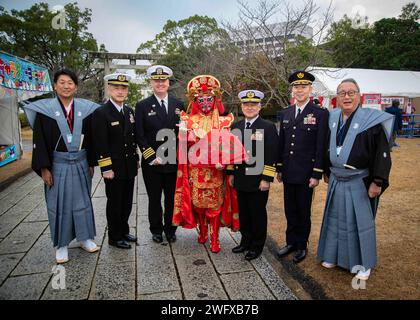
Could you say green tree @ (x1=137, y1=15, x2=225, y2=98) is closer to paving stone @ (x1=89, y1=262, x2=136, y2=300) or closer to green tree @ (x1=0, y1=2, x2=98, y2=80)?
green tree @ (x1=0, y1=2, x2=98, y2=80)

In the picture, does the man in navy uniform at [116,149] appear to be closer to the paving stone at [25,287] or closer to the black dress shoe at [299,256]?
the paving stone at [25,287]

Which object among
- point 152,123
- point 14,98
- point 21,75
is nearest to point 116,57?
point 14,98

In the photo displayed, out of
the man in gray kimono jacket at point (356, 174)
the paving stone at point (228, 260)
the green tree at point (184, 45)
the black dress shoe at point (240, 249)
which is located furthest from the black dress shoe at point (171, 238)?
the green tree at point (184, 45)

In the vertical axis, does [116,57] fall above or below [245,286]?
above

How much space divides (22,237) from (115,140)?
6.74ft

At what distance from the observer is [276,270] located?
346cm

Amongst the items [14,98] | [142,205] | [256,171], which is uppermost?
[14,98]

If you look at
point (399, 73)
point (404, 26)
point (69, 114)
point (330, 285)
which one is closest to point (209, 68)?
point (399, 73)

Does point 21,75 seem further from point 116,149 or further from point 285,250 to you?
point 285,250

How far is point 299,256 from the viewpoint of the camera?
3.58m

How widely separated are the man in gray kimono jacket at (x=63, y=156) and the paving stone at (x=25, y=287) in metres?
0.37

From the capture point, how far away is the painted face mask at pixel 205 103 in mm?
3717
